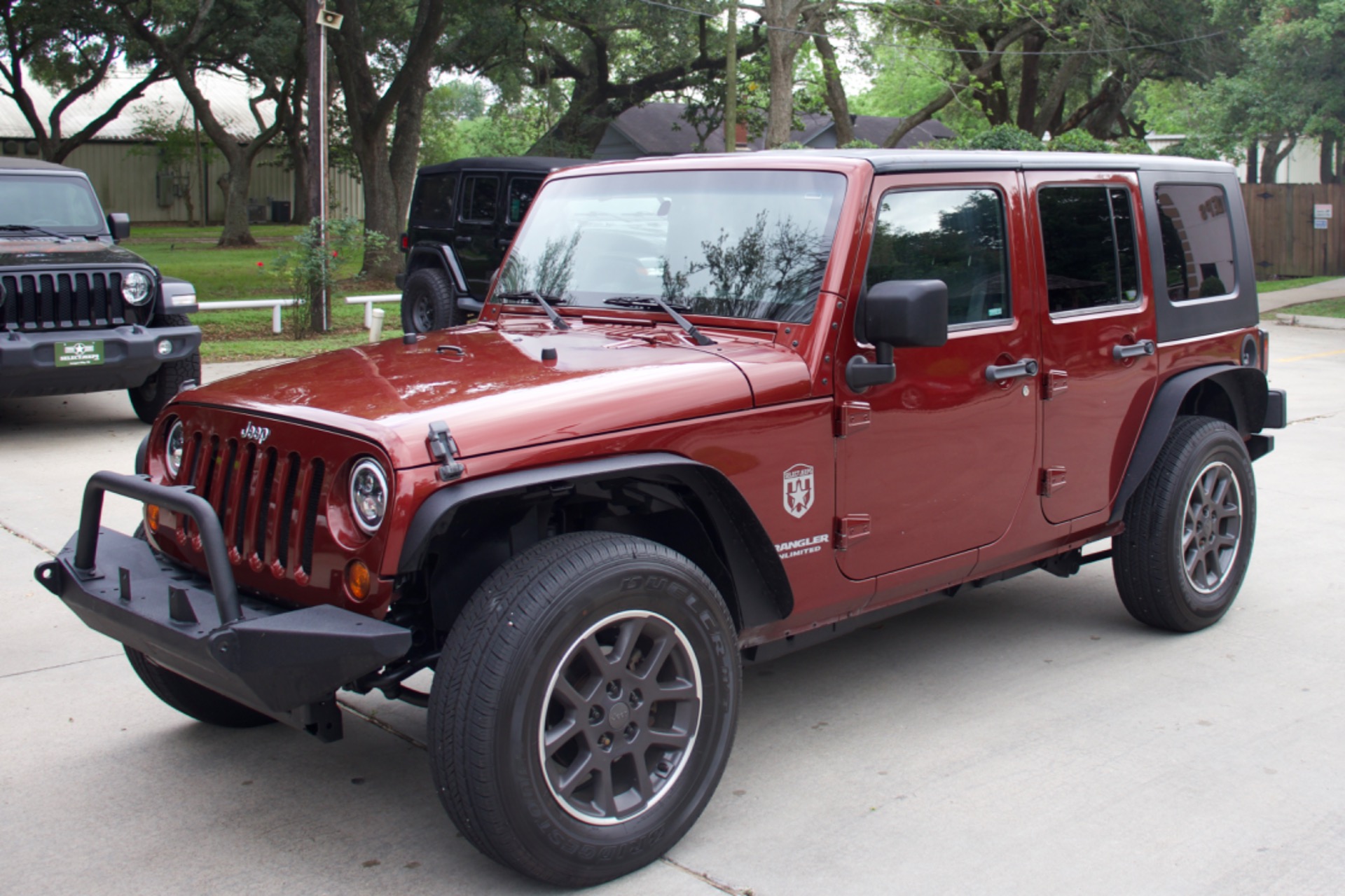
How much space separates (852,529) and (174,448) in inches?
78.7

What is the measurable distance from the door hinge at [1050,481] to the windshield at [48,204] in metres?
8.30

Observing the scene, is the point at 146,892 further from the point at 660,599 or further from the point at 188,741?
the point at 660,599

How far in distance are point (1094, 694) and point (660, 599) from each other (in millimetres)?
2128

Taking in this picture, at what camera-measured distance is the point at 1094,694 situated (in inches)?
183

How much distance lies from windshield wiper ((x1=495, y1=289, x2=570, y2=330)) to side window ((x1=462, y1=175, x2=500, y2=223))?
10.8 meters

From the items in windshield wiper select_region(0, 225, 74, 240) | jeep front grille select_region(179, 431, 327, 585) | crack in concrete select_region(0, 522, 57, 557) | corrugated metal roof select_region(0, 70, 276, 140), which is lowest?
crack in concrete select_region(0, 522, 57, 557)

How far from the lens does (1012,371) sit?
4312 millimetres

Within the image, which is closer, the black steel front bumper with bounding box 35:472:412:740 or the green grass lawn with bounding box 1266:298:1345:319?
the black steel front bumper with bounding box 35:472:412:740

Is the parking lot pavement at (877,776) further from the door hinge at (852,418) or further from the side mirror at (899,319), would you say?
the side mirror at (899,319)

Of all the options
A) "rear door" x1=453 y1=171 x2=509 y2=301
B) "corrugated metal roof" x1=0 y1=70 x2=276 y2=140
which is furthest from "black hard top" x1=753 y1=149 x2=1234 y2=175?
"corrugated metal roof" x1=0 y1=70 x2=276 y2=140

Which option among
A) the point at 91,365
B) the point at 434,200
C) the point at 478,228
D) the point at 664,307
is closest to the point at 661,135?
the point at 434,200

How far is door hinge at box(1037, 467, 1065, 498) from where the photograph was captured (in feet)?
14.8

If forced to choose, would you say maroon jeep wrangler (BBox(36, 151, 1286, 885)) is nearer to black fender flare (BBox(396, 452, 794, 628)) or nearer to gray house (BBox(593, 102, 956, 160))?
black fender flare (BBox(396, 452, 794, 628))

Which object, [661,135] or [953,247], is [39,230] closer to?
[953,247]
